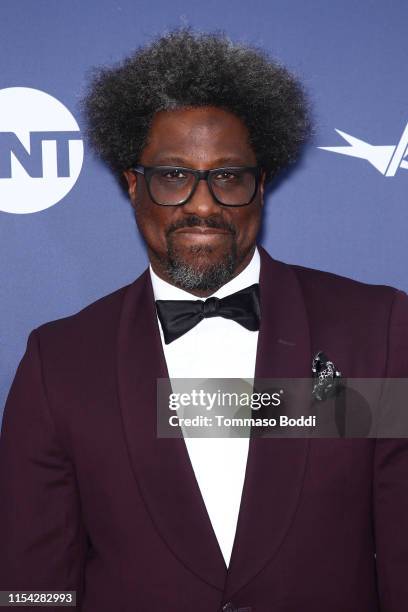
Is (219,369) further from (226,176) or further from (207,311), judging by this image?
(226,176)

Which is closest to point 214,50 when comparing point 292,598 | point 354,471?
point 354,471

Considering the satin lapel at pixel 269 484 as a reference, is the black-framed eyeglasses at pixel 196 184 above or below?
above

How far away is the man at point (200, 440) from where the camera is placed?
1608mm

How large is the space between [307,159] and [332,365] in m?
0.69

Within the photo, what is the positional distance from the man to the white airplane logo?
12.8 inches

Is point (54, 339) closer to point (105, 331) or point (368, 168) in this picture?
point (105, 331)

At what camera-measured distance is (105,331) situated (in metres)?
1.79

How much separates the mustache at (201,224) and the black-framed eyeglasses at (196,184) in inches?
1.5

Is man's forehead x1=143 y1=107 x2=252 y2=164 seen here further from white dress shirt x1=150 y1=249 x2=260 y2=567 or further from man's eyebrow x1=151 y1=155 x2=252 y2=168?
white dress shirt x1=150 y1=249 x2=260 y2=567

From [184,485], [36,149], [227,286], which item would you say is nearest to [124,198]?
[36,149]

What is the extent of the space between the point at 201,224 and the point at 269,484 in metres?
0.55

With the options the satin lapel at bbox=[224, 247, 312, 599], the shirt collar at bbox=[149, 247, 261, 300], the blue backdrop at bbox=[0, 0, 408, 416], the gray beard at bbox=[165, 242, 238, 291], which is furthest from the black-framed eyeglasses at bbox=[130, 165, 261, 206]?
the blue backdrop at bbox=[0, 0, 408, 416]

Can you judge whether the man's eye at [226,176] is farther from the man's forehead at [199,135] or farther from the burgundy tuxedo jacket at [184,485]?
the burgundy tuxedo jacket at [184,485]

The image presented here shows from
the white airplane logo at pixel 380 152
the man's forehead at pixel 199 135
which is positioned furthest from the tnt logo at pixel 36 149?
the white airplane logo at pixel 380 152
